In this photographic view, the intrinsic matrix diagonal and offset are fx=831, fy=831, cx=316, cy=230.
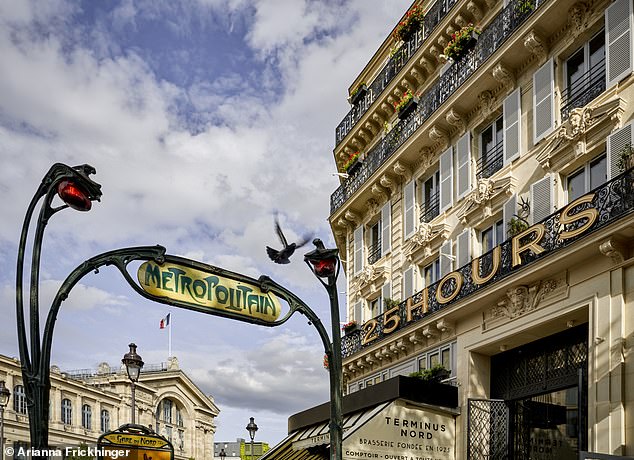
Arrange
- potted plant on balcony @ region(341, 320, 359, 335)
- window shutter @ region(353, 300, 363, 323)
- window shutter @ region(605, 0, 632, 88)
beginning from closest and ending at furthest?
1. window shutter @ region(605, 0, 632, 88)
2. potted plant on balcony @ region(341, 320, 359, 335)
3. window shutter @ region(353, 300, 363, 323)

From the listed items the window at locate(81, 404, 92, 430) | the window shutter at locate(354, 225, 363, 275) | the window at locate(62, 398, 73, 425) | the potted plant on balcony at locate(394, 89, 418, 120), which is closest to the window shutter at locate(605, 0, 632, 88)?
the potted plant on balcony at locate(394, 89, 418, 120)

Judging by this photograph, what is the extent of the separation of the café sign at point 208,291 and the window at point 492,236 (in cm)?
1065

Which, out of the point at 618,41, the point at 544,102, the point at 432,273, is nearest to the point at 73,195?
the point at 618,41

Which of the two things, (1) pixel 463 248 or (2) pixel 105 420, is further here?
(2) pixel 105 420

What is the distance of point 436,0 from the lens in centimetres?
2391

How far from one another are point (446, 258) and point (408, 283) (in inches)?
91.6

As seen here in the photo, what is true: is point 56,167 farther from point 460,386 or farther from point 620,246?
point 460,386

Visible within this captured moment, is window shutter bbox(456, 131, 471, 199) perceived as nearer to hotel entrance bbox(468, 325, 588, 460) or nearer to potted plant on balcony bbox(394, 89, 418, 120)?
potted plant on balcony bbox(394, 89, 418, 120)

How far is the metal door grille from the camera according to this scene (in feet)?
58.7

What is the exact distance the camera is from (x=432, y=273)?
72.9 ft

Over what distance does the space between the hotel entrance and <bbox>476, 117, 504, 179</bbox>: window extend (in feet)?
13.9

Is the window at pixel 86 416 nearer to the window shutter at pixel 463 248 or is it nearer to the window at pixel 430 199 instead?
the window at pixel 430 199

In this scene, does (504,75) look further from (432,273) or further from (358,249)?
(358,249)

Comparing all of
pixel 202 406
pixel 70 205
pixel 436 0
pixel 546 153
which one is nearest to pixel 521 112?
pixel 546 153
